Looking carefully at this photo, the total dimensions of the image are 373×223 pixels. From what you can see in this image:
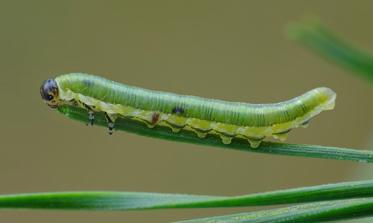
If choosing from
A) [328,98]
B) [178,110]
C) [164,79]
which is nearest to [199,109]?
[178,110]

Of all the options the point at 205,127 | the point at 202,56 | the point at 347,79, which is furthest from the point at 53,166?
the point at 205,127

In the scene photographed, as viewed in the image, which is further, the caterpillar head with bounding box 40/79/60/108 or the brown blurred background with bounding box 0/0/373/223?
the brown blurred background with bounding box 0/0/373/223

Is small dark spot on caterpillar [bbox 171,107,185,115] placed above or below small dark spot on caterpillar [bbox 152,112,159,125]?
above

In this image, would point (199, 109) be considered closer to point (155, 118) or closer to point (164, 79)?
point (155, 118)

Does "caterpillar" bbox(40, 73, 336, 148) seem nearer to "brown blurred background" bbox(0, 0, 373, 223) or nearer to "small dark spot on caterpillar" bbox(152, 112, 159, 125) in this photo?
"small dark spot on caterpillar" bbox(152, 112, 159, 125)

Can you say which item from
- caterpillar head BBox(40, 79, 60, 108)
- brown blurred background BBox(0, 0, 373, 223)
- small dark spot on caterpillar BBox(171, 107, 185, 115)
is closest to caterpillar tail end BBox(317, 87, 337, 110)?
small dark spot on caterpillar BBox(171, 107, 185, 115)

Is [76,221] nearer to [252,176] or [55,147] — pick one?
[55,147]

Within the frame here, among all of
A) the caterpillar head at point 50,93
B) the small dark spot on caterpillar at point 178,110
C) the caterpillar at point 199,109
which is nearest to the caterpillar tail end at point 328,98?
the caterpillar at point 199,109

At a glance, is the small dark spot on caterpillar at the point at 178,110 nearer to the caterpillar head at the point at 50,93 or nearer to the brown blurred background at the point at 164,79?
the caterpillar head at the point at 50,93
